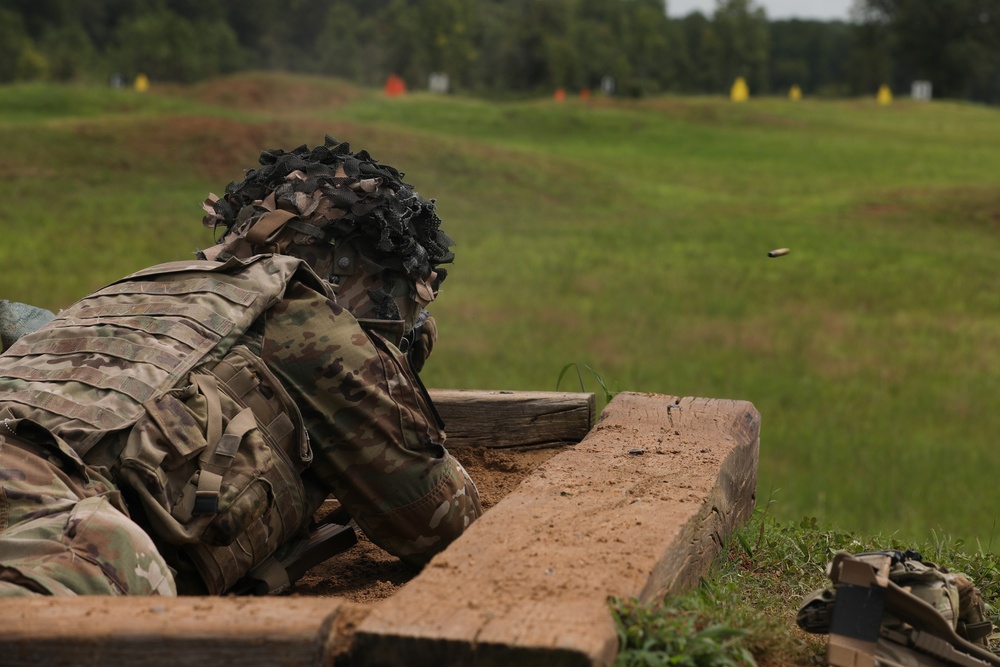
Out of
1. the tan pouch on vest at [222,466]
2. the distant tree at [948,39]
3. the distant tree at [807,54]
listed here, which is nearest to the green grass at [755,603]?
the tan pouch on vest at [222,466]

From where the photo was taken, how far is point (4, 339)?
343 centimetres

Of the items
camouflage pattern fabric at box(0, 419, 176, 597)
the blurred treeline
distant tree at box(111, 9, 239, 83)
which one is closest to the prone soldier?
camouflage pattern fabric at box(0, 419, 176, 597)

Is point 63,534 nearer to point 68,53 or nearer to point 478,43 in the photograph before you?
point 68,53

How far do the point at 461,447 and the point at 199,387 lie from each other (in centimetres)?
181

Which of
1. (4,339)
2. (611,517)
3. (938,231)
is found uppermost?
(4,339)

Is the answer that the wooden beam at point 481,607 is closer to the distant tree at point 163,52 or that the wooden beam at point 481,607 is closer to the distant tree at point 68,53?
the distant tree at point 68,53

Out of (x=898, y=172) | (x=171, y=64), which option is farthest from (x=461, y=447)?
(x=171, y=64)

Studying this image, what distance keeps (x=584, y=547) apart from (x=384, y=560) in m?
1.15

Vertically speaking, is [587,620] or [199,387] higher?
[199,387]

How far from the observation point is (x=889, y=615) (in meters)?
2.44

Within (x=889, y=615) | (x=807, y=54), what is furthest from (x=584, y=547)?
(x=807, y=54)

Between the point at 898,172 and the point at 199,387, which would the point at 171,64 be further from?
the point at 199,387

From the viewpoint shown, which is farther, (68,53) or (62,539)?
(68,53)

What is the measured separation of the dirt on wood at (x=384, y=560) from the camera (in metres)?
3.17
